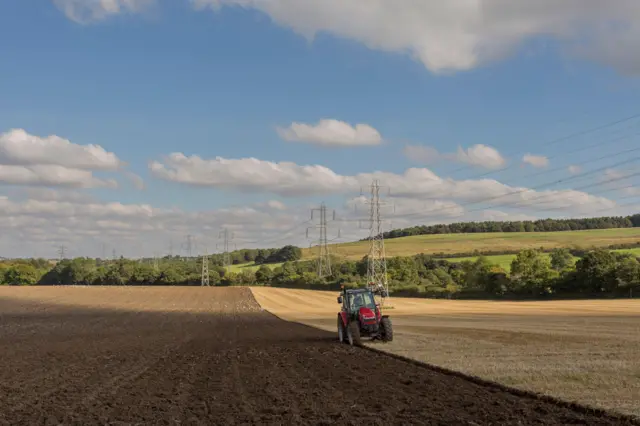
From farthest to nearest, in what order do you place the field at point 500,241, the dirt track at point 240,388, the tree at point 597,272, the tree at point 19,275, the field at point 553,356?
the tree at point 19,275 < the field at point 500,241 < the tree at point 597,272 < the field at point 553,356 < the dirt track at point 240,388

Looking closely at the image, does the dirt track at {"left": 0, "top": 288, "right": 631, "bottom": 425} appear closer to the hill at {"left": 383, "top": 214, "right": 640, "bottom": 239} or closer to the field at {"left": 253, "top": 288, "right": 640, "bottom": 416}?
the field at {"left": 253, "top": 288, "right": 640, "bottom": 416}

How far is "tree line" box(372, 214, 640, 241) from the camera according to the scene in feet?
490

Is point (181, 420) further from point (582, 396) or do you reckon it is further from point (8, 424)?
point (582, 396)

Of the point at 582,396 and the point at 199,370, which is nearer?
the point at 582,396

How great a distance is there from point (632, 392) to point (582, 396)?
122 cm

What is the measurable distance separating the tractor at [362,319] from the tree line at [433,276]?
30.6m

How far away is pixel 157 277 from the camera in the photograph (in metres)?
156

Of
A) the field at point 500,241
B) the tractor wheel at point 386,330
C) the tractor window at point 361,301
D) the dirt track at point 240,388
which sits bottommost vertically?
the dirt track at point 240,388

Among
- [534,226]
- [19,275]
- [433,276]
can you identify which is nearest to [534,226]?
[534,226]

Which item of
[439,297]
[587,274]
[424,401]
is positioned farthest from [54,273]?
[424,401]

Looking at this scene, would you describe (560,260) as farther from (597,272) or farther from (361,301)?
(361,301)

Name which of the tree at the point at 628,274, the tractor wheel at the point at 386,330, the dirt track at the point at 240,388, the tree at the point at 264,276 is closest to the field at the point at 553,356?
the tractor wheel at the point at 386,330

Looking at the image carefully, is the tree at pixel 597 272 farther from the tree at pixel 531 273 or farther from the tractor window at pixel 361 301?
the tractor window at pixel 361 301

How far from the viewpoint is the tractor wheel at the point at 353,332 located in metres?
29.3
